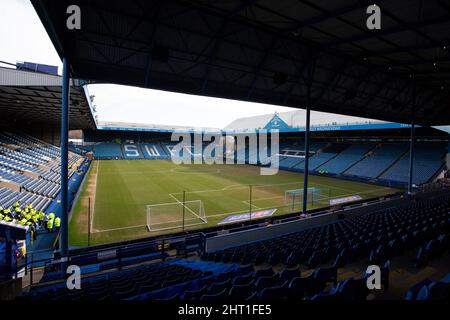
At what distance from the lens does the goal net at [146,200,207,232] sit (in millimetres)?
16328

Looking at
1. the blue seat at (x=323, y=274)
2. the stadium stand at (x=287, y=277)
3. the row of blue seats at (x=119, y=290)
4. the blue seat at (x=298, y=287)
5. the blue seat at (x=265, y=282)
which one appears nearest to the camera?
the stadium stand at (x=287, y=277)

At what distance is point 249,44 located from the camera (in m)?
11.3

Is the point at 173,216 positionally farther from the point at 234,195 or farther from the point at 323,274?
the point at 323,274

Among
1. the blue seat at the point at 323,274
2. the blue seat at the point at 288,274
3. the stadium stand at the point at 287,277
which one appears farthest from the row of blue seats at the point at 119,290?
the blue seat at the point at 323,274

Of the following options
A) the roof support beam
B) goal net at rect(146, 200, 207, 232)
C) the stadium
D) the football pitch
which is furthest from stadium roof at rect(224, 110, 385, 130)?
the roof support beam

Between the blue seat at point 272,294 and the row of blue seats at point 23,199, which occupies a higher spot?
the blue seat at point 272,294

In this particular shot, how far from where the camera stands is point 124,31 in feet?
30.2

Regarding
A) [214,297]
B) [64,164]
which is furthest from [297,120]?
[214,297]

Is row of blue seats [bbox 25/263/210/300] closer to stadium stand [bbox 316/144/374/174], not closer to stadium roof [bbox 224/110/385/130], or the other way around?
stadium roof [bbox 224/110/385/130]

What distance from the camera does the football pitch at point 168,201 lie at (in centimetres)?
1555

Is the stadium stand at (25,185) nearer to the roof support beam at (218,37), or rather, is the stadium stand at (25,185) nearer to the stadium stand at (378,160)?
the roof support beam at (218,37)

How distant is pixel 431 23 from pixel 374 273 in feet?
33.2

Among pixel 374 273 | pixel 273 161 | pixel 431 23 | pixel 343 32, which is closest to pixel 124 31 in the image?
pixel 343 32

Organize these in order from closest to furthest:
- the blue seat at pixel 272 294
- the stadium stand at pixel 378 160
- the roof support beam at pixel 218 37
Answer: the blue seat at pixel 272 294 → the roof support beam at pixel 218 37 → the stadium stand at pixel 378 160
